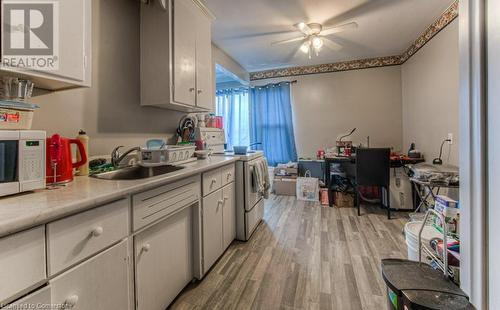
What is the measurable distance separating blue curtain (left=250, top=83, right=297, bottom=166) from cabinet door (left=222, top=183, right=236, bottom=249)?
2429mm

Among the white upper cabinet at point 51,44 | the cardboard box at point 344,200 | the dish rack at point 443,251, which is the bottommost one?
the cardboard box at point 344,200

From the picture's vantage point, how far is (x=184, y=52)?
195 cm

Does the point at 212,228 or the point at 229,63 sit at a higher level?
the point at 229,63

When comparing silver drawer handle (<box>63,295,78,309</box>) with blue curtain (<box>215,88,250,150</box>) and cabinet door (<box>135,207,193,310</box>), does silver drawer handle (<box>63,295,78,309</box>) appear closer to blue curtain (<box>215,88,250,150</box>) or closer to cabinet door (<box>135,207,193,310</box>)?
cabinet door (<box>135,207,193,310</box>)

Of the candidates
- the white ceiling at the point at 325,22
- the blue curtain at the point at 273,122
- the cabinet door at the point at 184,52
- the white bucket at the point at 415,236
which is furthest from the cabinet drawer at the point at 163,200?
the blue curtain at the point at 273,122

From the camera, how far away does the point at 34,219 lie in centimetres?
64

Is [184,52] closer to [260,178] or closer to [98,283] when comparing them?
[260,178]

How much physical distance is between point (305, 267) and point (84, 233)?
1635mm

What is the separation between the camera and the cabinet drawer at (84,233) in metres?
0.73

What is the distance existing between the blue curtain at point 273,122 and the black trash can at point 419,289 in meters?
3.42

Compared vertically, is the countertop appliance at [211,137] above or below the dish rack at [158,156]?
above

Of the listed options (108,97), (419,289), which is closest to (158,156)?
(108,97)

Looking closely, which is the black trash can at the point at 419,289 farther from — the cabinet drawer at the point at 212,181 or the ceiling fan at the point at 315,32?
the ceiling fan at the point at 315,32

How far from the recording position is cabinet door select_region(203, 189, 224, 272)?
1.70m
